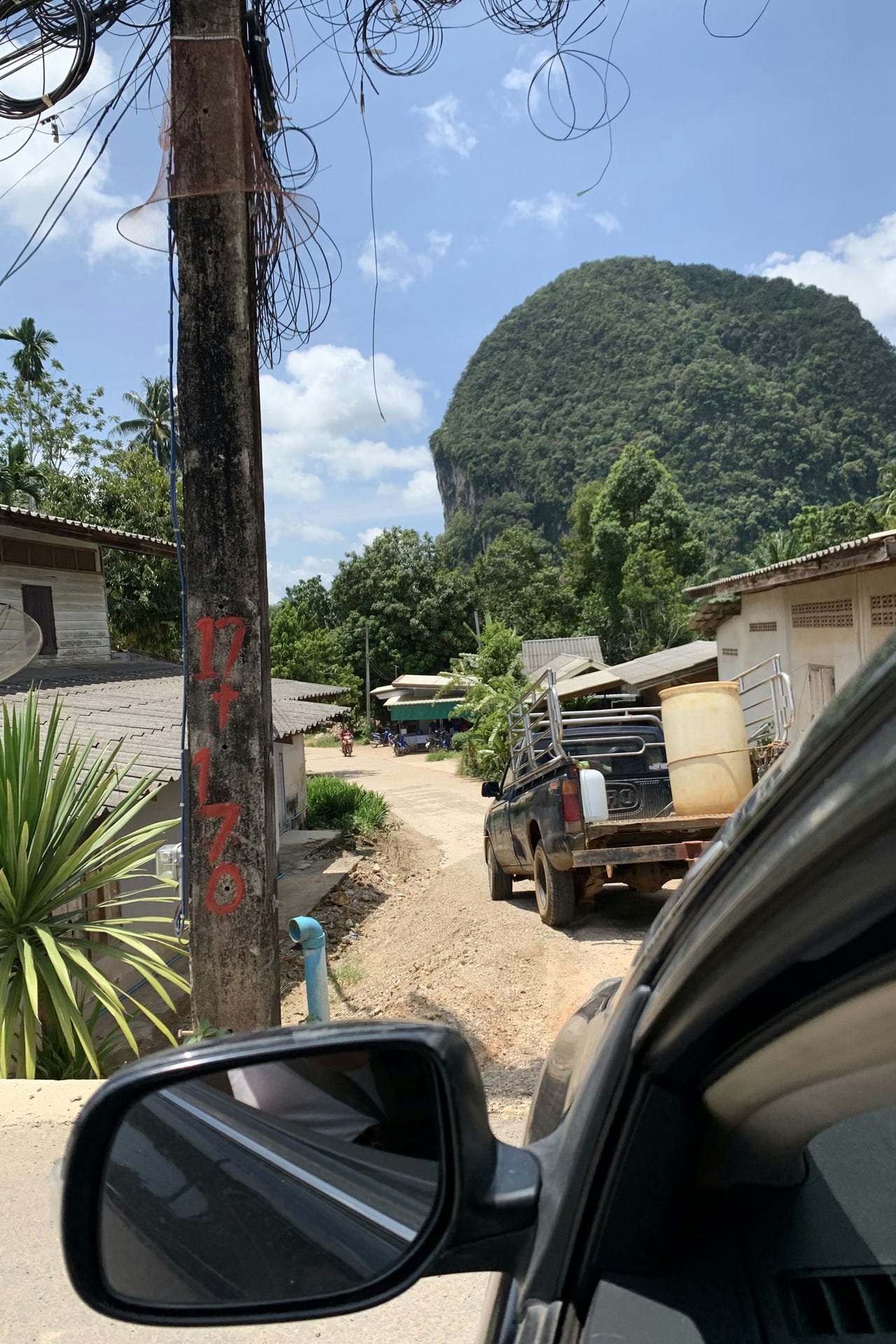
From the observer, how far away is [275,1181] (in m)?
1.01

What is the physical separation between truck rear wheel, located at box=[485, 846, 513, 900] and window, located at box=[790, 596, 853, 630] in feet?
19.1

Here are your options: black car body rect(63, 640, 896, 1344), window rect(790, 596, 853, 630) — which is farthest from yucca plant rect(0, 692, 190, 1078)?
window rect(790, 596, 853, 630)

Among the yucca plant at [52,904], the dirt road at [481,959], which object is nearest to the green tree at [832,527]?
the dirt road at [481,959]

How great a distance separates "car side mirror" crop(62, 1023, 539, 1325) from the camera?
0.89 metres

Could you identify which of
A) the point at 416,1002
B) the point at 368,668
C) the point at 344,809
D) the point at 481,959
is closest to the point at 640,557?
the point at 368,668

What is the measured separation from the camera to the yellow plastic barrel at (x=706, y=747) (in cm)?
661

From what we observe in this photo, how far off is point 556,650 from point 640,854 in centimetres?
2518

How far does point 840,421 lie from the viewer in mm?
69000

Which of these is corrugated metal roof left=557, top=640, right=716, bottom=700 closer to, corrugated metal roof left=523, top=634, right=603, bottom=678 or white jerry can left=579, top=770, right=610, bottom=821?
corrugated metal roof left=523, top=634, right=603, bottom=678

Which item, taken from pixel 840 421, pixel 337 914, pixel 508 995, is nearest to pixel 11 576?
pixel 337 914

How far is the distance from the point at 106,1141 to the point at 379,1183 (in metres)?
0.30

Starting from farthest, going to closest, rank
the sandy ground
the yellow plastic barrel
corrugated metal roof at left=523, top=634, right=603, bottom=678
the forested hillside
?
the forested hillside → corrugated metal roof at left=523, top=634, right=603, bottom=678 → the yellow plastic barrel → the sandy ground

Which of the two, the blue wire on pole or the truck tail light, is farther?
the truck tail light

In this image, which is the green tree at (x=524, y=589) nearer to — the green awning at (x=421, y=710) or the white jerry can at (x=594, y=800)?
the green awning at (x=421, y=710)
